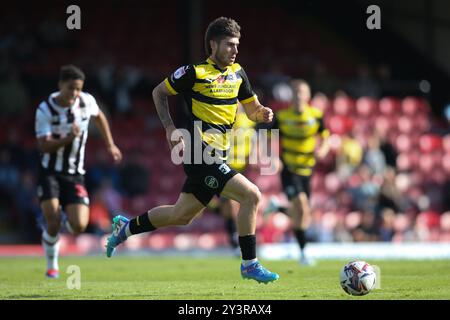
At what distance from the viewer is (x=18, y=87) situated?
22281mm

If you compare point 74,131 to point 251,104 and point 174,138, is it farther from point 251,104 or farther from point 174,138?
point 174,138

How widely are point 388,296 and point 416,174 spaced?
15.5 metres

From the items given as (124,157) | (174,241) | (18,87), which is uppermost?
(18,87)

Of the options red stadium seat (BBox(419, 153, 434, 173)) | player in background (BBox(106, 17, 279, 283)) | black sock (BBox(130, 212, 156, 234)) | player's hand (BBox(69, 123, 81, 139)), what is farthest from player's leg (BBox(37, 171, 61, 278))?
red stadium seat (BBox(419, 153, 434, 173))

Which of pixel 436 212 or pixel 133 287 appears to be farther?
pixel 436 212

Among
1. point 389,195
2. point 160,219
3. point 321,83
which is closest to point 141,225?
point 160,219

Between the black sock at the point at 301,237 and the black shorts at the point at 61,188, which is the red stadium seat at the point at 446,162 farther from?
the black shorts at the point at 61,188

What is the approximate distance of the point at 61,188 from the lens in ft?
39.1

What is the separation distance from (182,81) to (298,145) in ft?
18.0

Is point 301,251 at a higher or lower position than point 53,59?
lower
